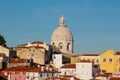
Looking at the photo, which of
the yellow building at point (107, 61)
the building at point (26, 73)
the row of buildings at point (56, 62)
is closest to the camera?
the building at point (26, 73)

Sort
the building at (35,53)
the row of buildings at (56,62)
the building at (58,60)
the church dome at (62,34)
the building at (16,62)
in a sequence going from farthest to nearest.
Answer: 1. the church dome at (62,34)
2. the building at (58,60)
3. the building at (35,53)
4. the building at (16,62)
5. the row of buildings at (56,62)

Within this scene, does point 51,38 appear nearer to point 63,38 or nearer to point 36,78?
point 63,38

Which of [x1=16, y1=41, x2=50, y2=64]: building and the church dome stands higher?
the church dome

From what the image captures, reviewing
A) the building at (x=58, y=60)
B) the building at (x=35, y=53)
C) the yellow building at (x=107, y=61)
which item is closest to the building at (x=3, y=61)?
the building at (x=35, y=53)

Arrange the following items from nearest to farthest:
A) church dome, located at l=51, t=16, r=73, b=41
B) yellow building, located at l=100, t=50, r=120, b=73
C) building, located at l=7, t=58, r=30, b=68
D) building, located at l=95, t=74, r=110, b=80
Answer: building, located at l=95, t=74, r=110, b=80 → building, located at l=7, t=58, r=30, b=68 → yellow building, located at l=100, t=50, r=120, b=73 → church dome, located at l=51, t=16, r=73, b=41

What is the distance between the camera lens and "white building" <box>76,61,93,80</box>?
79844 millimetres

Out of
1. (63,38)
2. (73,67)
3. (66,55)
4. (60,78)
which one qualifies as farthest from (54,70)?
(63,38)

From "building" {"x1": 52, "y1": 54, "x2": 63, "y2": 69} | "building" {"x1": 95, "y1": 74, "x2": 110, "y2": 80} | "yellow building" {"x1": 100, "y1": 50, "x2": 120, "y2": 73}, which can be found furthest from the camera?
"building" {"x1": 52, "y1": 54, "x2": 63, "y2": 69}

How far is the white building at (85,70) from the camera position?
79.8 m

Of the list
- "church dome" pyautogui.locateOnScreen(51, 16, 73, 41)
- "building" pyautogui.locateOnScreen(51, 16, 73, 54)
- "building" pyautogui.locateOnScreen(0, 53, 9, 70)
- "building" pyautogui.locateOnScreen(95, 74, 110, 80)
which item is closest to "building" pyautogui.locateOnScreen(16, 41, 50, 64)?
"building" pyautogui.locateOnScreen(0, 53, 9, 70)

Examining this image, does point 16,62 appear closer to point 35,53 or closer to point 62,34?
point 35,53

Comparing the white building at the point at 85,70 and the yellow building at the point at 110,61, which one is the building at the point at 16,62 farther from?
the yellow building at the point at 110,61

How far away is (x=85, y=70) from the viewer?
3157 inches

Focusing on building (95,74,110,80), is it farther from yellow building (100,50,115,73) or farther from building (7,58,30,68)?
building (7,58,30,68)
